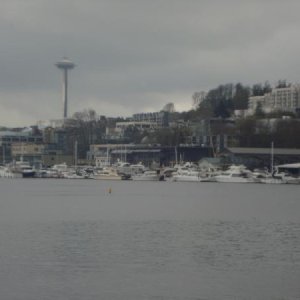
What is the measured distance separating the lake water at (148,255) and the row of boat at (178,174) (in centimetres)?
7042

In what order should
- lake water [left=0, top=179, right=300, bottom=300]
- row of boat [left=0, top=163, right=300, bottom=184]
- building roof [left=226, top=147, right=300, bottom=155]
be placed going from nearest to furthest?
lake water [left=0, top=179, right=300, bottom=300] → row of boat [left=0, top=163, right=300, bottom=184] → building roof [left=226, top=147, right=300, bottom=155]

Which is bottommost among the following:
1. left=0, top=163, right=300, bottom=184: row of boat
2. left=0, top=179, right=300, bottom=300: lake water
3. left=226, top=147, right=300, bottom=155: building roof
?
left=0, top=179, right=300, bottom=300: lake water

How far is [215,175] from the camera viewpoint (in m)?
139

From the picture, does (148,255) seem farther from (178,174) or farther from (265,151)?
(265,151)

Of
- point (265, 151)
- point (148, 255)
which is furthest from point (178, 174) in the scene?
point (148, 255)

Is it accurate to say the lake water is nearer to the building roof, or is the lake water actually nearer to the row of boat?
the row of boat

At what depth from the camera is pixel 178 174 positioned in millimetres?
145500

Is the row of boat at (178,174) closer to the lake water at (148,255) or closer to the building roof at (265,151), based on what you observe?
the building roof at (265,151)

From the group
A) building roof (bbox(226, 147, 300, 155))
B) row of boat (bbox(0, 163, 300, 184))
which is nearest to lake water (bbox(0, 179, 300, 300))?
row of boat (bbox(0, 163, 300, 184))

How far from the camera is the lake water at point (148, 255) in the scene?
30.4m

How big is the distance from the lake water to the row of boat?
7042 centimetres

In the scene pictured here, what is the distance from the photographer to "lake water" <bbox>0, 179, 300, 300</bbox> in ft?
→ 99.6

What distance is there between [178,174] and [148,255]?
10758cm

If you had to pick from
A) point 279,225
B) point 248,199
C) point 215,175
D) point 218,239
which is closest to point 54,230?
point 218,239
